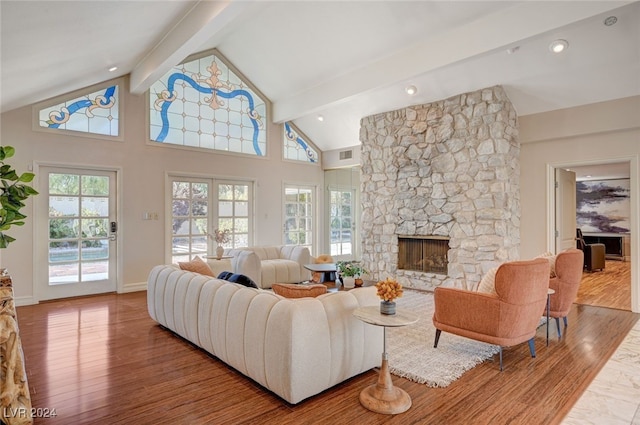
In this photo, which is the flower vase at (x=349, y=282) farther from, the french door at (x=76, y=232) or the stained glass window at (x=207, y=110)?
the french door at (x=76, y=232)

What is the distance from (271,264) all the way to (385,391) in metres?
3.90

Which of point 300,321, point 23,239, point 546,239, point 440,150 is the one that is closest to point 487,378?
point 300,321

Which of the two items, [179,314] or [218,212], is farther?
[218,212]

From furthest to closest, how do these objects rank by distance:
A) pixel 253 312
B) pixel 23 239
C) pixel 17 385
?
pixel 23 239
pixel 253 312
pixel 17 385


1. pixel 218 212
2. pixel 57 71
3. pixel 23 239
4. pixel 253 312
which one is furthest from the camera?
pixel 218 212

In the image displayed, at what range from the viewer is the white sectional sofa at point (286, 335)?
238 centimetres

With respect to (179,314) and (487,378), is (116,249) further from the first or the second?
(487,378)

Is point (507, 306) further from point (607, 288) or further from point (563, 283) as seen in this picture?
point (607, 288)

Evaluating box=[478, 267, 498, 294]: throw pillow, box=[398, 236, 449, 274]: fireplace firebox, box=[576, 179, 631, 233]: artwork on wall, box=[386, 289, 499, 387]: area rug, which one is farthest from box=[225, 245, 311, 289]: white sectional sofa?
box=[576, 179, 631, 233]: artwork on wall

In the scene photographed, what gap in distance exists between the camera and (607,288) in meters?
6.24

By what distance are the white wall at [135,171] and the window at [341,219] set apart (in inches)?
58.2

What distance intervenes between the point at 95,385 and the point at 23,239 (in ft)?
11.7

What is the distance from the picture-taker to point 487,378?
286cm

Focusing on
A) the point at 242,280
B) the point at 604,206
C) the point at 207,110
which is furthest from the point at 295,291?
the point at 604,206
